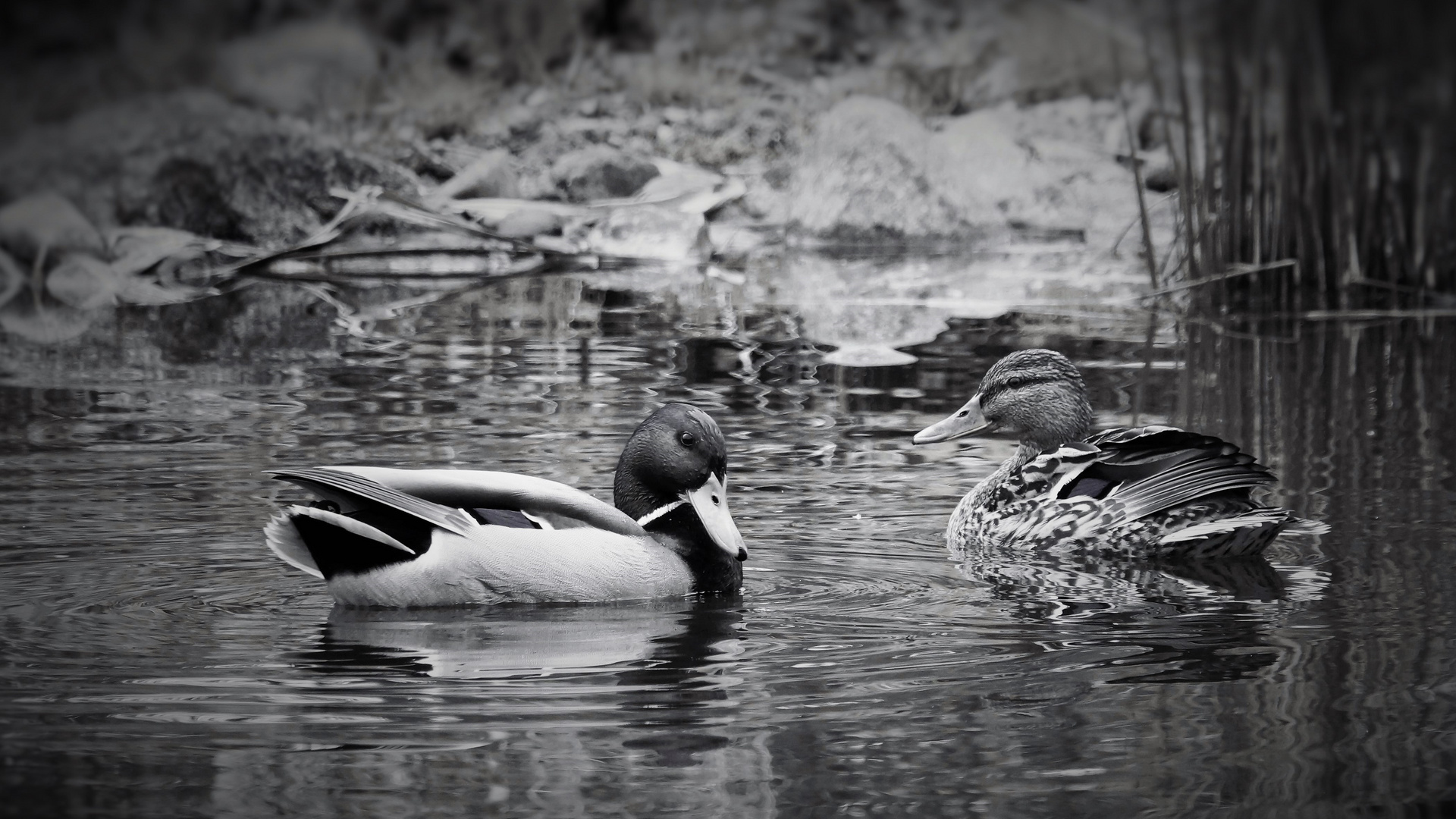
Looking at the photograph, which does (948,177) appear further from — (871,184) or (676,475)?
(676,475)

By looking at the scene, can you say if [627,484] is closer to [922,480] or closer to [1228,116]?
[922,480]

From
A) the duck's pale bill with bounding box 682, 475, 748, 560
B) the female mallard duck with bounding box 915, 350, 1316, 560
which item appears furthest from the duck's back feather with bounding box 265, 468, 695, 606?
the female mallard duck with bounding box 915, 350, 1316, 560

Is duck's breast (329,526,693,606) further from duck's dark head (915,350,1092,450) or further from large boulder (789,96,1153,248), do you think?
large boulder (789,96,1153,248)

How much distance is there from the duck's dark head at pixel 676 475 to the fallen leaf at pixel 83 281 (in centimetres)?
882

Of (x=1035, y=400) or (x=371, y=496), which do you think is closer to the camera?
(x=371, y=496)

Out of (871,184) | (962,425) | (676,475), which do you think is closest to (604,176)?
(871,184)

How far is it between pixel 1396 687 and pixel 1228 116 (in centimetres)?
797

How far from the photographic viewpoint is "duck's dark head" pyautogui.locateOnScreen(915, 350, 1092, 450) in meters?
7.03

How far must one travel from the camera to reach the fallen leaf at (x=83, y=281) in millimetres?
14000

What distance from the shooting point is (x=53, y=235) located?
15.6m

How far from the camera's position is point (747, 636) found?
4.98m

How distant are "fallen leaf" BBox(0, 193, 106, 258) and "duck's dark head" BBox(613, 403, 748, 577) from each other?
10.8 metres

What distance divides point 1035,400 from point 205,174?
39.0ft

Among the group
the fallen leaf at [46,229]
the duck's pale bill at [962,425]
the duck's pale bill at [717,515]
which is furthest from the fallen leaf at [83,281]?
the duck's pale bill at [717,515]
